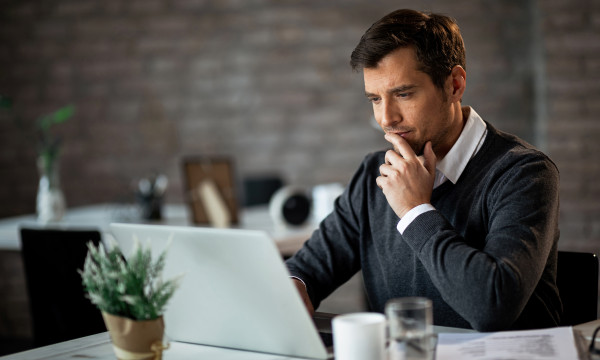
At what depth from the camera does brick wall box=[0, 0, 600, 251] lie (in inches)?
161

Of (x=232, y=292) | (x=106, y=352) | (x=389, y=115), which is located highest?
(x=389, y=115)

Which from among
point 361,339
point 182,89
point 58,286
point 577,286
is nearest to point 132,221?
point 58,286

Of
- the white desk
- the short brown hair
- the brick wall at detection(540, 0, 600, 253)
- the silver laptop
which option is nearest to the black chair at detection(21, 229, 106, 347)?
the white desk

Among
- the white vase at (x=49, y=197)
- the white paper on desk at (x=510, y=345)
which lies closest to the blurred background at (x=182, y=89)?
the white vase at (x=49, y=197)

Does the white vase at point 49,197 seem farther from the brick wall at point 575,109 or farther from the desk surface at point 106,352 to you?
the brick wall at point 575,109

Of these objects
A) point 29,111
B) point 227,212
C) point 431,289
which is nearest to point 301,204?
point 227,212

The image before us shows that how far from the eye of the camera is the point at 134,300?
1062mm

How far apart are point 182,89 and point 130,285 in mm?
3289

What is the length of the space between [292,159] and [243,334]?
3016 millimetres

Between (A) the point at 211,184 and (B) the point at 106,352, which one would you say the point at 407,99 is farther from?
(A) the point at 211,184

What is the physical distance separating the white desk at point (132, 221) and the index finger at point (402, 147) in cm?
117

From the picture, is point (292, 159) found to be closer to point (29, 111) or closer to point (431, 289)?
point (29, 111)

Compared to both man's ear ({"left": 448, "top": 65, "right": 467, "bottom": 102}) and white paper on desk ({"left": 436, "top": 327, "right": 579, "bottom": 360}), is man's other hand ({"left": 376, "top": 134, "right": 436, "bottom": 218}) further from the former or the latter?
white paper on desk ({"left": 436, "top": 327, "right": 579, "bottom": 360})

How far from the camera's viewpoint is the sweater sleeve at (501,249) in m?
1.21
